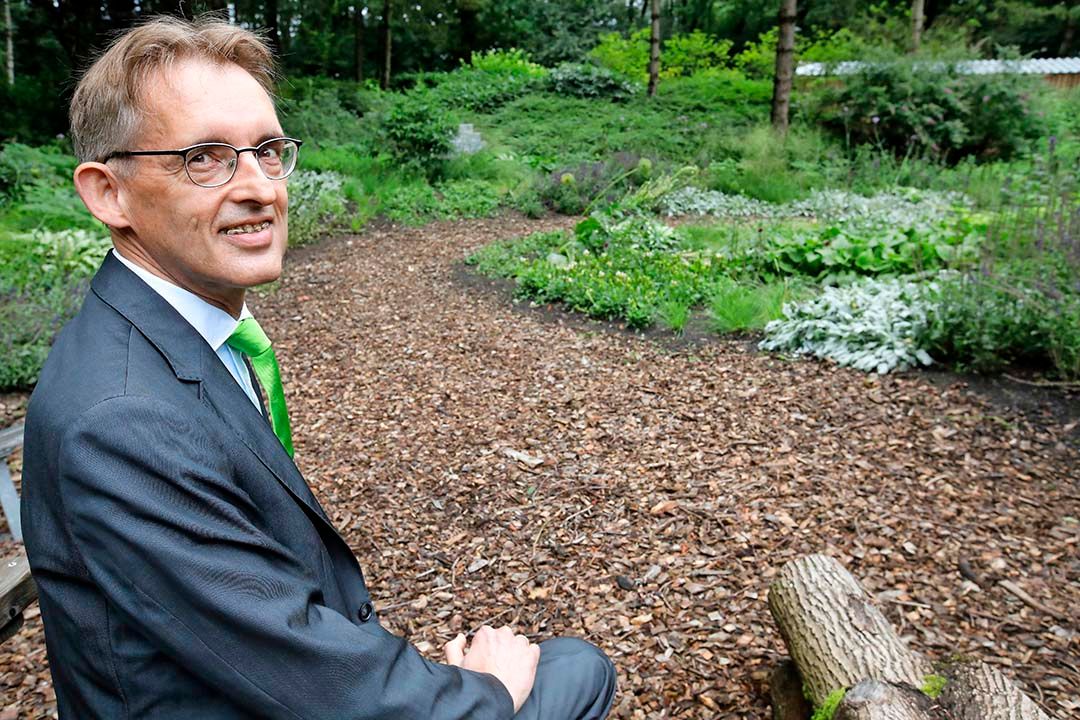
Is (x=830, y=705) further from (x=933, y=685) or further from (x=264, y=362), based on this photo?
(x=264, y=362)

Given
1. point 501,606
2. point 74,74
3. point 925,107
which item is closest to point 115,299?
point 74,74

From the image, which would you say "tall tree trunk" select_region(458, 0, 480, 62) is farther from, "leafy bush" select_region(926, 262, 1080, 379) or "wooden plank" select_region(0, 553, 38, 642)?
"wooden plank" select_region(0, 553, 38, 642)

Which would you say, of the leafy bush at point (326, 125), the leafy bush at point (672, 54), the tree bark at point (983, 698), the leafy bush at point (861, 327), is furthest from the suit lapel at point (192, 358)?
the leafy bush at point (672, 54)

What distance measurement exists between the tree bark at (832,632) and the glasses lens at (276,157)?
1.87 meters

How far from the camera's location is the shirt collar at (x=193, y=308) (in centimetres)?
120

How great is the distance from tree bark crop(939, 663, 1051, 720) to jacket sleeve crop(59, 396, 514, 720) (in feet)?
4.88

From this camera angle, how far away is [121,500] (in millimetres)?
922

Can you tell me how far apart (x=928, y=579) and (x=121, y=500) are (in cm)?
285

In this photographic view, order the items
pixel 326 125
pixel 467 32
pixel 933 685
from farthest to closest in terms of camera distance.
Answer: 1. pixel 467 32
2. pixel 326 125
3. pixel 933 685

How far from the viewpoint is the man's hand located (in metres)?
1.34

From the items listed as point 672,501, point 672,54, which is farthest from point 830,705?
point 672,54

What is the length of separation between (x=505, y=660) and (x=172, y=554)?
0.68 metres

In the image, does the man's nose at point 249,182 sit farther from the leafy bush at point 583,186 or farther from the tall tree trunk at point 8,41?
the tall tree trunk at point 8,41

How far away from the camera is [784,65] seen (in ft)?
42.7
